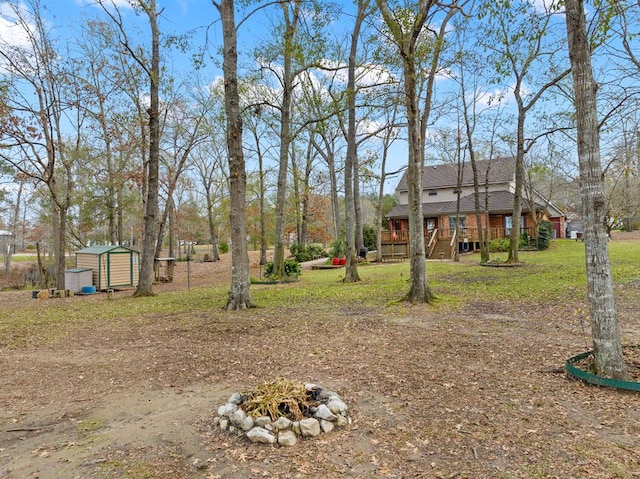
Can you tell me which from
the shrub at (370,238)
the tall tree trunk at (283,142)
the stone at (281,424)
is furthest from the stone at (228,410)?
the shrub at (370,238)

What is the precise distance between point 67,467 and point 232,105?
7.64 meters

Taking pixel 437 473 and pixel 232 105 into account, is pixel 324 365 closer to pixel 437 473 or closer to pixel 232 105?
pixel 437 473

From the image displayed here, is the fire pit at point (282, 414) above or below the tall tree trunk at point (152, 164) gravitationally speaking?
below

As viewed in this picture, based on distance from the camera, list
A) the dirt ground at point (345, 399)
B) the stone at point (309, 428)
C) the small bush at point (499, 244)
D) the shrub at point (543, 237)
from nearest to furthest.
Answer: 1. the dirt ground at point (345, 399)
2. the stone at point (309, 428)
3. the shrub at point (543, 237)
4. the small bush at point (499, 244)

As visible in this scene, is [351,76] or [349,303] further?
[351,76]

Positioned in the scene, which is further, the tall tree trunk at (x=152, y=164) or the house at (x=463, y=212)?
the house at (x=463, y=212)

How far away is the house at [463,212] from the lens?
79.8ft

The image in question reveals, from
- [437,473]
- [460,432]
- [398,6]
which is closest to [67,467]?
[437,473]

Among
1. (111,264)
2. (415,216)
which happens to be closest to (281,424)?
(415,216)

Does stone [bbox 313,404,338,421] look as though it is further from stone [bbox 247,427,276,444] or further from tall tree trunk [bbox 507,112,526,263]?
tall tree trunk [bbox 507,112,526,263]

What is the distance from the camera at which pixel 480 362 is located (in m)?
4.87

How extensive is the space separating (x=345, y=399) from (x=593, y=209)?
313 centimetres

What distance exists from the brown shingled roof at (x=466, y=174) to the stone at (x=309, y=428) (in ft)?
83.6

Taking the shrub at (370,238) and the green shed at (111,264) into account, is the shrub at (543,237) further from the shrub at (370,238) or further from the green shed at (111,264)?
the green shed at (111,264)
